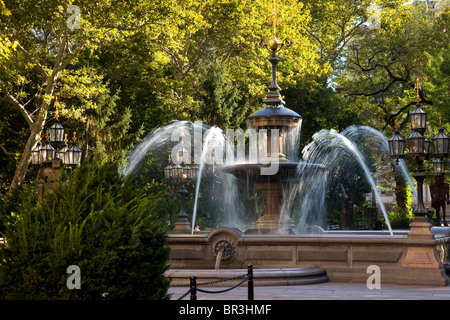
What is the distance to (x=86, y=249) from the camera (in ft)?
26.3

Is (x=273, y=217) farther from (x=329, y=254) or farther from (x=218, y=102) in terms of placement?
(x=218, y=102)

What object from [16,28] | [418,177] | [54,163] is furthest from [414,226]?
[16,28]

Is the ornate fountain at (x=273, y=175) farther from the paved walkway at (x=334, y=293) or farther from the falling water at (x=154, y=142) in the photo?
the falling water at (x=154, y=142)

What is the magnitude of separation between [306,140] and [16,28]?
60.6 ft

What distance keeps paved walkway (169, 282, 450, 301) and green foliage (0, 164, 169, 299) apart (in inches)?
183

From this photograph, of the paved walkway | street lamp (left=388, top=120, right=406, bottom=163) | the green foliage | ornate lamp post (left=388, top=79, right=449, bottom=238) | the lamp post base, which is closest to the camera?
the green foliage

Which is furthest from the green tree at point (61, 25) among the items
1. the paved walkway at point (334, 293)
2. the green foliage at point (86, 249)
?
the green foliage at point (86, 249)

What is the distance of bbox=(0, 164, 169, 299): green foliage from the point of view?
26.1 feet

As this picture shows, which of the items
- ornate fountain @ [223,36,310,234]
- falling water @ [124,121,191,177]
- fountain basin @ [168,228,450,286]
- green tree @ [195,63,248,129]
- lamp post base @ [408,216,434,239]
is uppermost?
green tree @ [195,63,248,129]

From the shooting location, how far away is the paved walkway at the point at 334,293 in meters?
13.2

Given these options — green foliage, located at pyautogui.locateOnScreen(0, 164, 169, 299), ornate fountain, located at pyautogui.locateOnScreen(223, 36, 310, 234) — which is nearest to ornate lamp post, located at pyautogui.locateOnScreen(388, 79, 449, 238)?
ornate fountain, located at pyautogui.locateOnScreen(223, 36, 310, 234)

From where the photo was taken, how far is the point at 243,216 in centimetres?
4059

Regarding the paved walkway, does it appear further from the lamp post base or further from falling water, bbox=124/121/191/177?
falling water, bbox=124/121/191/177
